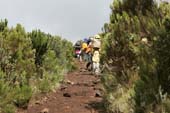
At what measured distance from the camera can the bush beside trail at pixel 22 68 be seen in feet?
39.3

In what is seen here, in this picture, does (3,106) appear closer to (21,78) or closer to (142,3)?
(21,78)

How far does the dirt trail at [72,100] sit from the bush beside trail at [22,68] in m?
0.30

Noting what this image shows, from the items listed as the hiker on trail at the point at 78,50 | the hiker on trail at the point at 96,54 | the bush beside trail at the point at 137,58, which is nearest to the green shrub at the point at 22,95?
the bush beside trail at the point at 137,58

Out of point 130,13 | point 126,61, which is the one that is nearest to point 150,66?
point 126,61

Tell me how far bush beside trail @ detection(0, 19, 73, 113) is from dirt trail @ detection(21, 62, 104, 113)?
30cm

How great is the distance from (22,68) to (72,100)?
1.43m

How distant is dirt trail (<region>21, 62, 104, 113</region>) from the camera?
12453mm

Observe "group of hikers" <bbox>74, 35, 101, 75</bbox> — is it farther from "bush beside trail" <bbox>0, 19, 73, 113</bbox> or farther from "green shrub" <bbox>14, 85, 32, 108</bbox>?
"green shrub" <bbox>14, 85, 32, 108</bbox>

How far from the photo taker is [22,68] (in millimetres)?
13773

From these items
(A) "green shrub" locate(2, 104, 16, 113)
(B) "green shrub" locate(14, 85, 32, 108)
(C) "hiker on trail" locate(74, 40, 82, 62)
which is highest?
(C) "hiker on trail" locate(74, 40, 82, 62)

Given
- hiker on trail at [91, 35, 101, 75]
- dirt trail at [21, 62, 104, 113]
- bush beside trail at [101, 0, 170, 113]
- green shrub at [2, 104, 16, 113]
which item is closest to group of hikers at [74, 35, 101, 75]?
hiker on trail at [91, 35, 101, 75]

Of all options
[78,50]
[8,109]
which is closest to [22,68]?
[8,109]

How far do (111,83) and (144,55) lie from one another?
3.84 meters

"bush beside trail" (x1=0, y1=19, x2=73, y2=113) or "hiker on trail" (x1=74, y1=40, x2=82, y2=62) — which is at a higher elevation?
"hiker on trail" (x1=74, y1=40, x2=82, y2=62)
